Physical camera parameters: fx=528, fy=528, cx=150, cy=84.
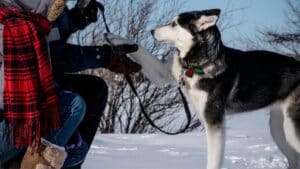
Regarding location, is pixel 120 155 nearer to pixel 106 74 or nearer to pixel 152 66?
pixel 152 66

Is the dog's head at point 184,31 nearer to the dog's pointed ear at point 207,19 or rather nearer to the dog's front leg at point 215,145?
the dog's pointed ear at point 207,19

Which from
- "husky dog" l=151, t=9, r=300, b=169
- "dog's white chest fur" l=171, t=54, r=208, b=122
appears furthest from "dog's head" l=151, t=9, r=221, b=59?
"dog's white chest fur" l=171, t=54, r=208, b=122

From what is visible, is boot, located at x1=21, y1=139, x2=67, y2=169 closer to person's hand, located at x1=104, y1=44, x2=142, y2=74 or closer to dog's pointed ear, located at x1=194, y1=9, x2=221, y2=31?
person's hand, located at x1=104, y1=44, x2=142, y2=74

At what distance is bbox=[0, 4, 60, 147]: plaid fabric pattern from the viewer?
220 centimetres

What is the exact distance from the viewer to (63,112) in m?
2.47

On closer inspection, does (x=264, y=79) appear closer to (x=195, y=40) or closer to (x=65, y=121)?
(x=195, y=40)

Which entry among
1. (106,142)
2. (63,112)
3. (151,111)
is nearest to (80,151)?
(63,112)

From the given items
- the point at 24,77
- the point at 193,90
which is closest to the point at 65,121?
the point at 24,77

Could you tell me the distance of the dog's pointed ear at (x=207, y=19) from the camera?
375 cm

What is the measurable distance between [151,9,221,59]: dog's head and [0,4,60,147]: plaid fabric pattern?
179 centimetres

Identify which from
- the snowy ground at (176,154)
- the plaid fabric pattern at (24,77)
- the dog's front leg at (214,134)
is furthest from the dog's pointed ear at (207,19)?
the plaid fabric pattern at (24,77)

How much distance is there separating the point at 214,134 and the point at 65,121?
1636mm

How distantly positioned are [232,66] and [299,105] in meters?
0.62

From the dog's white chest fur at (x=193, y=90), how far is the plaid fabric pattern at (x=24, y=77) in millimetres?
1789
